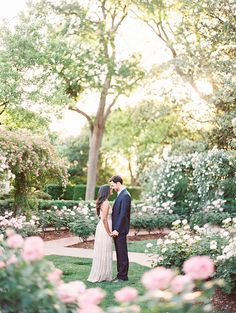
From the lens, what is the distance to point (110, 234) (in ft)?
31.7

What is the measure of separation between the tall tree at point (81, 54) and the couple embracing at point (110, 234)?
509 inches

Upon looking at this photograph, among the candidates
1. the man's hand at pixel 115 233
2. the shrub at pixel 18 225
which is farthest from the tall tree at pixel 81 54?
the man's hand at pixel 115 233

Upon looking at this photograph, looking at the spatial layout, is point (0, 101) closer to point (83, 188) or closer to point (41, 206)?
point (41, 206)

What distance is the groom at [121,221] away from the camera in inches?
374

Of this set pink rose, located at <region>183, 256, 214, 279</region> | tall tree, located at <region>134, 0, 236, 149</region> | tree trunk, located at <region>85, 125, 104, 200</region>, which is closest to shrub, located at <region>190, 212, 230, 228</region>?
tall tree, located at <region>134, 0, 236, 149</region>

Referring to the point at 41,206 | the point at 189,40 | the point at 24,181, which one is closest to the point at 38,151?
the point at 24,181

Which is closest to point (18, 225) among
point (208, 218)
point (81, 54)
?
point (208, 218)

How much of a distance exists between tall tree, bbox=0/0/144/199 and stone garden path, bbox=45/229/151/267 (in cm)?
788

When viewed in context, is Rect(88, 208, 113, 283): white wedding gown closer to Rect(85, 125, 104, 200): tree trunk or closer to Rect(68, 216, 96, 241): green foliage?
Rect(68, 216, 96, 241): green foliage

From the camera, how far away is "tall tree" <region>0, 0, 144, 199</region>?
22.7 meters

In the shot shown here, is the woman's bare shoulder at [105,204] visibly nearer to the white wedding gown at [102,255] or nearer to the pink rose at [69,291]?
the white wedding gown at [102,255]

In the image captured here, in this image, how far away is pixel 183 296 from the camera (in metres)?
3.16

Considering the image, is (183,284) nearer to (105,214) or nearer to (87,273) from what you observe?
(105,214)

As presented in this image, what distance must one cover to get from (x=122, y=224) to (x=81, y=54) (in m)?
17.9
